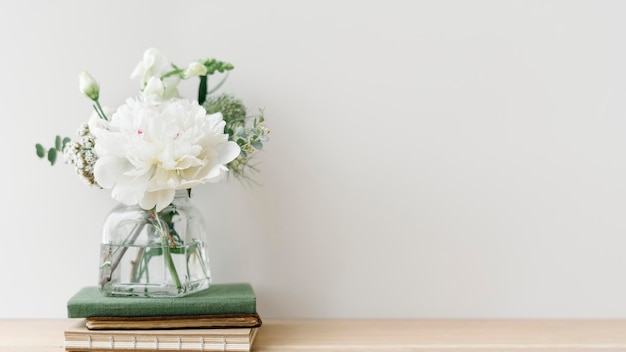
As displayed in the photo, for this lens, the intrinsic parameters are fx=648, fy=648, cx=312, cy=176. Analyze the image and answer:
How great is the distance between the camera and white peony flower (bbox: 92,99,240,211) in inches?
37.9

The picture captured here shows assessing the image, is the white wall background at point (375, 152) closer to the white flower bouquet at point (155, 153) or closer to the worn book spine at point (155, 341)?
the white flower bouquet at point (155, 153)

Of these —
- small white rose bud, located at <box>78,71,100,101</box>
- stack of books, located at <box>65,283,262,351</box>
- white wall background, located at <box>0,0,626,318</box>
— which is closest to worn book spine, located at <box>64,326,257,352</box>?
stack of books, located at <box>65,283,262,351</box>

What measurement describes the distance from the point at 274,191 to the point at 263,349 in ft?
1.11

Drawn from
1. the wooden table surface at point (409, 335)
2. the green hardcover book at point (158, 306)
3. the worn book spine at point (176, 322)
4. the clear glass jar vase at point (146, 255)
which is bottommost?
the wooden table surface at point (409, 335)

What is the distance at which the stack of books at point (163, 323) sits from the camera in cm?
98

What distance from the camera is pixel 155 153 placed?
0.96 meters

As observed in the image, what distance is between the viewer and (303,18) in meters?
1.26

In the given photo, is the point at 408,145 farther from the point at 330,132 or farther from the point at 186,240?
the point at 186,240

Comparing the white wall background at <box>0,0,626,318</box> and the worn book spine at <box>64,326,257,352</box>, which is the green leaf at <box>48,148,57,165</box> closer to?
the white wall background at <box>0,0,626,318</box>

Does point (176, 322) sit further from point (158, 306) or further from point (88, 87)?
point (88, 87)

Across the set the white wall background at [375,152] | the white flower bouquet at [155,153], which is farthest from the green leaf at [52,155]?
→ the white wall background at [375,152]

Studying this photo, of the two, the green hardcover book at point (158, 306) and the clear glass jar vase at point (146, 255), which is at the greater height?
the clear glass jar vase at point (146, 255)

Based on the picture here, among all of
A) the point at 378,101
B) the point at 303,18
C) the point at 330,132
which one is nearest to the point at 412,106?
the point at 378,101

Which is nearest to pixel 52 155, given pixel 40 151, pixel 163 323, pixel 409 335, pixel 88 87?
pixel 40 151
